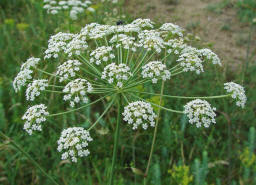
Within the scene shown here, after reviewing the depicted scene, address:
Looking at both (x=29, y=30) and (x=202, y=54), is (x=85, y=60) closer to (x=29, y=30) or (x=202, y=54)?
(x=202, y=54)

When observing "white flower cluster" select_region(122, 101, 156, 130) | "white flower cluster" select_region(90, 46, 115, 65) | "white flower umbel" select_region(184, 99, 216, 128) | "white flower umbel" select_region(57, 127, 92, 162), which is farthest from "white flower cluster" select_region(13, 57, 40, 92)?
"white flower umbel" select_region(184, 99, 216, 128)

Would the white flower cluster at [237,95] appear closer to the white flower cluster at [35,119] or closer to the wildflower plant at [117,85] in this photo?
the wildflower plant at [117,85]

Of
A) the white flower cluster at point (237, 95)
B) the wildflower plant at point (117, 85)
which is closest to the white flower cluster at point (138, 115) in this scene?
the wildflower plant at point (117, 85)

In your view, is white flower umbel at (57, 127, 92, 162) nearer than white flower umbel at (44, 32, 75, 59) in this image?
Yes

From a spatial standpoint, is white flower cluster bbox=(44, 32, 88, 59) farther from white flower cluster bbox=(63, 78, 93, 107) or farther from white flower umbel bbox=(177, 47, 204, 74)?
white flower umbel bbox=(177, 47, 204, 74)

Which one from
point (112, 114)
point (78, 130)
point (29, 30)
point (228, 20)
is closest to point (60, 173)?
point (112, 114)

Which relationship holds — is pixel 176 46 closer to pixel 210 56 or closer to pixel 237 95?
pixel 210 56

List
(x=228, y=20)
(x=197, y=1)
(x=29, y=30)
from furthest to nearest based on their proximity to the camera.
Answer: (x=197, y=1)
(x=228, y=20)
(x=29, y=30)
